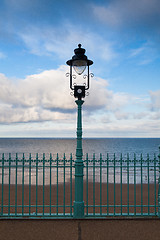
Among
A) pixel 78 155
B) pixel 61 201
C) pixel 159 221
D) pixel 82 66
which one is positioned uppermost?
pixel 82 66

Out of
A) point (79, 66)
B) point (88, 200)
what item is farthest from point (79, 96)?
point (88, 200)

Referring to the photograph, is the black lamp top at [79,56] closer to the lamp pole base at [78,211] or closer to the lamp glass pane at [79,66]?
the lamp glass pane at [79,66]
